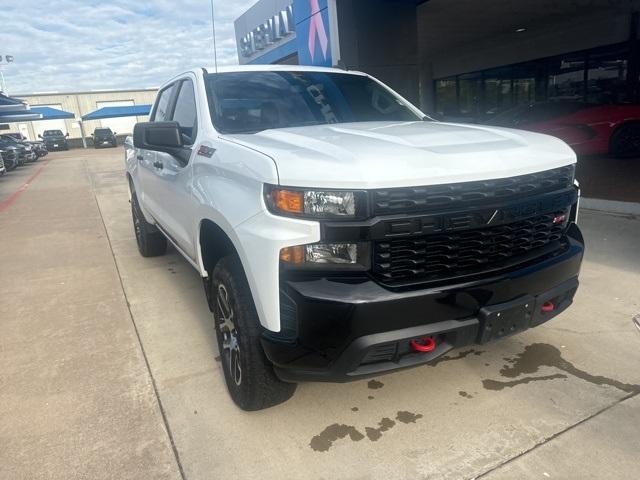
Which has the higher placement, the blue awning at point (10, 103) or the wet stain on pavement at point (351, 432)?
the blue awning at point (10, 103)

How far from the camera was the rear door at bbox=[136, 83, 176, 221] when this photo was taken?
13.6 ft

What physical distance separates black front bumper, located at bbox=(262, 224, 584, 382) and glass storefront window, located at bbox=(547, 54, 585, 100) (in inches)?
575

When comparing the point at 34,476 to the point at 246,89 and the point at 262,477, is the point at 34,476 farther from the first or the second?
the point at 246,89

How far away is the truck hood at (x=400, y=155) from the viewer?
202cm

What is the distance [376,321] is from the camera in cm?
200

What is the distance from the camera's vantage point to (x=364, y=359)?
2059mm

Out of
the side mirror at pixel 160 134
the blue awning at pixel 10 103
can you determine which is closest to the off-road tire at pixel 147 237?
the side mirror at pixel 160 134

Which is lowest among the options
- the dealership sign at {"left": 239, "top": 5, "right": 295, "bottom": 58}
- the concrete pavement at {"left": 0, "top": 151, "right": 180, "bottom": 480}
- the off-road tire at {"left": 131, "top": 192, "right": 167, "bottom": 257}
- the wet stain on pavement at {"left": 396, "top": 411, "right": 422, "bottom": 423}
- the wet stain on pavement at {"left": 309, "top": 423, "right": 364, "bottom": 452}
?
the wet stain on pavement at {"left": 396, "top": 411, "right": 422, "bottom": 423}

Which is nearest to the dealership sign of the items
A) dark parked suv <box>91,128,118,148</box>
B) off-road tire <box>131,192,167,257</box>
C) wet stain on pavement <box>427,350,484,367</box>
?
off-road tire <box>131,192,167,257</box>

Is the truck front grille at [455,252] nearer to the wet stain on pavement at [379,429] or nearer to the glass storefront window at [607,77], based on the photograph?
the wet stain on pavement at [379,429]

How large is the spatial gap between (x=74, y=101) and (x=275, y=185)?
59676mm

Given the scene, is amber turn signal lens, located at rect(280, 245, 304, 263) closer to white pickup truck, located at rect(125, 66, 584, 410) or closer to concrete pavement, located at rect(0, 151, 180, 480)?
white pickup truck, located at rect(125, 66, 584, 410)

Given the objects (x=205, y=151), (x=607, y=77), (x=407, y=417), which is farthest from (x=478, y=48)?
(x=407, y=417)

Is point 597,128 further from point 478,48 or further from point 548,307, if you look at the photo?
point 478,48
